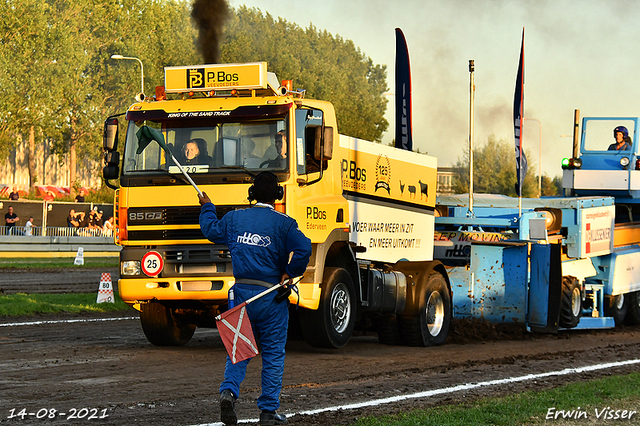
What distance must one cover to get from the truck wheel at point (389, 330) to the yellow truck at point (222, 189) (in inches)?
49.4

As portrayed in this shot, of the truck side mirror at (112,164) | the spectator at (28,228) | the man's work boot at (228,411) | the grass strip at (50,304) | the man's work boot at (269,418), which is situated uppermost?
the truck side mirror at (112,164)

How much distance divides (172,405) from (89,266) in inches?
980

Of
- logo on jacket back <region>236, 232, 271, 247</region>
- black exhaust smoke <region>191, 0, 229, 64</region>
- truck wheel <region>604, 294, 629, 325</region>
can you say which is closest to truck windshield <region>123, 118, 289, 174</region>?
logo on jacket back <region>236, 232, 271, 247</region>

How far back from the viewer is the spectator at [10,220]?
32688mm

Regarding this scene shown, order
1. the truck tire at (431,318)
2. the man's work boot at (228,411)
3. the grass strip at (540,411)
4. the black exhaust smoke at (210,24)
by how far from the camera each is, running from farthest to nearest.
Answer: the black exhaust smoke at (210,24), the truck tire at (431,318), the grass strip at (540,411), the man's work boot at (228,411)

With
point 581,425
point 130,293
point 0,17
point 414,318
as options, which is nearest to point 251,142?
point 130,293

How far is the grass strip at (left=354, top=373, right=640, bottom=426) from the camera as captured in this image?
698 centimetres

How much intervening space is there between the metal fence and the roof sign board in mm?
23259

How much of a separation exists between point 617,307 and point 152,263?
9815mm

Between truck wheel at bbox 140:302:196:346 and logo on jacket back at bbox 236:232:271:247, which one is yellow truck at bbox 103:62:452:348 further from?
logo on jacket back at bbox 236:232:271:247

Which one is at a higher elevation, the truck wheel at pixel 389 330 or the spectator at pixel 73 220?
the spectator at pixel 73 220

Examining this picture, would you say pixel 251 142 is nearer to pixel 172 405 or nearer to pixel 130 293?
pixel 130 293

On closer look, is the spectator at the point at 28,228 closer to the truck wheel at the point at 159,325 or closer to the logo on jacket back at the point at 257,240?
the truck wheel at the point at 159,325

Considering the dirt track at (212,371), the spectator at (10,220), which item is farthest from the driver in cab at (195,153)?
the spectator at (10,220)
